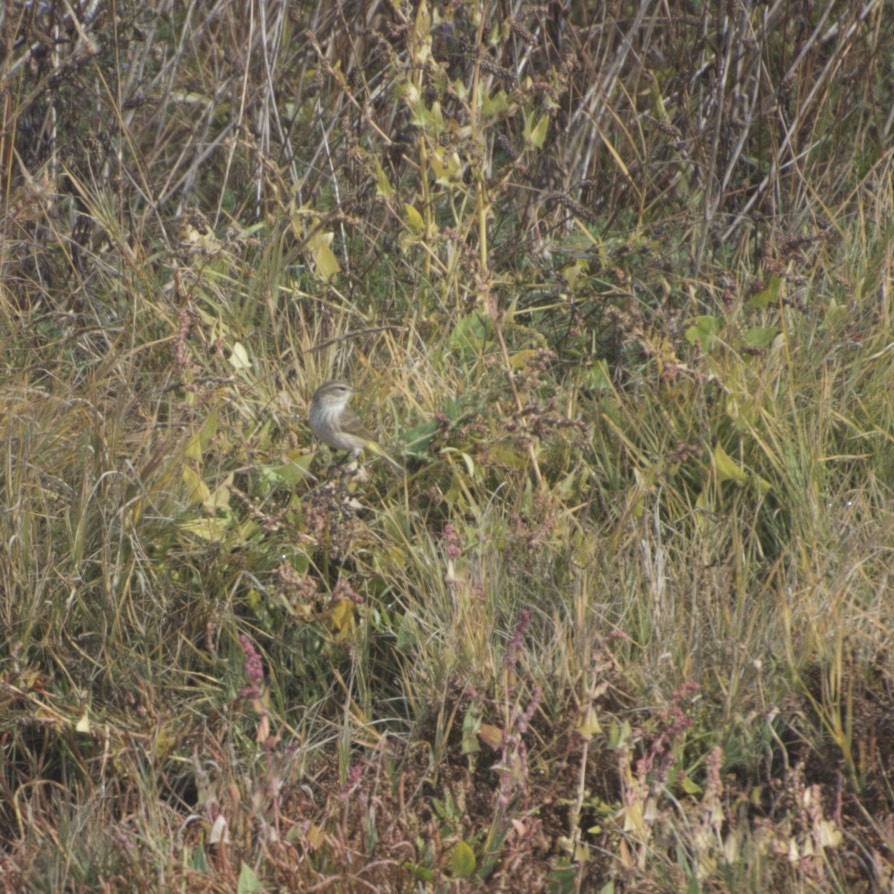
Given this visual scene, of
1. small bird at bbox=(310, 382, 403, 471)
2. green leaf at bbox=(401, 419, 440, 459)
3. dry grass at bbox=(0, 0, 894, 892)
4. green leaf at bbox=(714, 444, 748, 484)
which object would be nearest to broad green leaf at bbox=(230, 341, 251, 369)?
dry grass at bbox=(0, 0, 894, 892)

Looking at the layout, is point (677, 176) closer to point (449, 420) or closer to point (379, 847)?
point (449, 420)

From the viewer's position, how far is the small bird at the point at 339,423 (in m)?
4.15

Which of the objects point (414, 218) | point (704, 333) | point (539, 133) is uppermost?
point (539, 133)

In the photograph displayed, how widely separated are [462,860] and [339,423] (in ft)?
5.19

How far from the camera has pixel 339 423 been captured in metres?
4.23

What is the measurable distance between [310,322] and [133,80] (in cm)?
138

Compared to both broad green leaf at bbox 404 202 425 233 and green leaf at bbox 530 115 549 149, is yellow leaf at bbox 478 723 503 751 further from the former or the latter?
green leaf at bbox 530 115 549 149

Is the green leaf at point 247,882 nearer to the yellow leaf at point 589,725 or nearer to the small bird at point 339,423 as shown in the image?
the yellow leaf at point 589,725

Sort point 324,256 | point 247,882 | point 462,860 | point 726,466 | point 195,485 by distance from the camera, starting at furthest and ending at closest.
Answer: point 324,256, point 726,466, point 195,485, point 462,860, point 247,882

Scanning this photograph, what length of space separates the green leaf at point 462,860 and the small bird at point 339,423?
4.63 ft

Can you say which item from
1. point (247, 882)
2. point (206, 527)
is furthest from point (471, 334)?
point (247, 882)

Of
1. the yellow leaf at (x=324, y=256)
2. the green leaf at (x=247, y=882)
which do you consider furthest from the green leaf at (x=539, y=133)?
the green leaf at (x=247, y=882)

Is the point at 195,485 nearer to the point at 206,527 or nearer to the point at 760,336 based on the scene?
the point at 206,527

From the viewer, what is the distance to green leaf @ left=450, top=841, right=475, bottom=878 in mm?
3014
